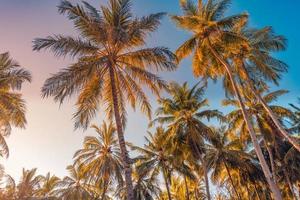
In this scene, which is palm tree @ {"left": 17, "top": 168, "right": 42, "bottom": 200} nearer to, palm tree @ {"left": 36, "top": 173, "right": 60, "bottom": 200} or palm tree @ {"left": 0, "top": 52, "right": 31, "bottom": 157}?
palm tree @ {"left": 36, "top": 173, "right": 60, "bottom": 200}

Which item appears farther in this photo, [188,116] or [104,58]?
[188,116]

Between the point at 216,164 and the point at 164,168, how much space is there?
5304mm

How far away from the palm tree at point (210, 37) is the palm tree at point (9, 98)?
394 inches

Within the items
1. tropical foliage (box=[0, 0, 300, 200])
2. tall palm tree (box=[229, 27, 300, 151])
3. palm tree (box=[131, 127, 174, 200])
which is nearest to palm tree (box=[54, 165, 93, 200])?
tropical foliage (box=[0, 0, 300, 200])

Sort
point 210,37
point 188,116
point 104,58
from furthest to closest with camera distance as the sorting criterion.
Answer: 1. point 188,116
2. point 210,37
3. point 104,58

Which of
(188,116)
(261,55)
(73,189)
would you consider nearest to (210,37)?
(261,55)

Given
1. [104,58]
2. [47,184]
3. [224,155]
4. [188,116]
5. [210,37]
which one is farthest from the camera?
[47,184]

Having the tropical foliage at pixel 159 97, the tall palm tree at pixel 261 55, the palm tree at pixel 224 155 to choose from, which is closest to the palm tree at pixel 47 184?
the tropical foliage at pixel 159 97

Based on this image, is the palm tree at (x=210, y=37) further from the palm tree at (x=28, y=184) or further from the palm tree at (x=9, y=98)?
the palm tree at (x=28, y=184)

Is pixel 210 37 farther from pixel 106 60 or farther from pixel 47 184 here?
pixel 47 184

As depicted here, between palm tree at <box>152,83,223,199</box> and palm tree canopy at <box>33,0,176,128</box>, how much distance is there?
10.1 m

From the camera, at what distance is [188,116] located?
24.1 metres

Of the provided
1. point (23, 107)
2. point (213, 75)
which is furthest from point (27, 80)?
point (213, 75)

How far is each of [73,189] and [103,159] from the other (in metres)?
8.42
